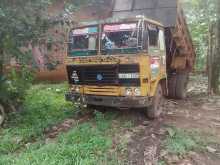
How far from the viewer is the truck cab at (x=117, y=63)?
8.16 m

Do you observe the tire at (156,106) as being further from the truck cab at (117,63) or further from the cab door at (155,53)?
the cab door at (155,53)

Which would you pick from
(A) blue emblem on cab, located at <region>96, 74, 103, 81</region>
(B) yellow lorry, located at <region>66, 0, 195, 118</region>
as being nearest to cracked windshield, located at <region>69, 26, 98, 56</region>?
(B) yellow lorry, located at <region>66, 0, 195, 118</region>

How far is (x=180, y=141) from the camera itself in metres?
7.33

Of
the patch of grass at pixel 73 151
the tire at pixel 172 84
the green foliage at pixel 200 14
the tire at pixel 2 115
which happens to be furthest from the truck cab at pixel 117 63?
the green foliage at pixel 200 14

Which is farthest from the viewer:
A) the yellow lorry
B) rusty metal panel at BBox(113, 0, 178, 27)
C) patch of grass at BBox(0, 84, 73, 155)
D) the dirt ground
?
rusty metal panel at BBox(113, 0, 178, 27)

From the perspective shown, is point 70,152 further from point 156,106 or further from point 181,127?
point 156,106

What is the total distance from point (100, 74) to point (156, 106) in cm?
162

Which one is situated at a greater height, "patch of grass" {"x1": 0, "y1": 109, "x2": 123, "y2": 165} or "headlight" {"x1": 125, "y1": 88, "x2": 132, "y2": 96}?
"headlight" {"x1": 125, "y1": 88, "x2": 132, "y2": 96}

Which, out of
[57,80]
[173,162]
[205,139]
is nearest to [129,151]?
[173,162]

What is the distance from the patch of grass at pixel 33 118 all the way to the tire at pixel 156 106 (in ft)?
6.85

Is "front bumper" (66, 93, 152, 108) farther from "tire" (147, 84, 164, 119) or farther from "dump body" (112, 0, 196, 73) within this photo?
"dump body" (112, 0, 196, 73)

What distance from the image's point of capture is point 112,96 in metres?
8.52

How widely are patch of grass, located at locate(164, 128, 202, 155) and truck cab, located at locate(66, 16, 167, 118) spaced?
0.92 m

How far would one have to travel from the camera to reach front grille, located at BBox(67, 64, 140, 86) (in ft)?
27.1
